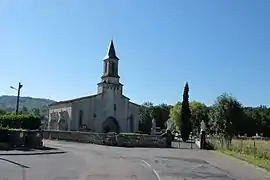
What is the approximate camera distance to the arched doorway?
7769 centimetres

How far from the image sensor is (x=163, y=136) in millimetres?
48281

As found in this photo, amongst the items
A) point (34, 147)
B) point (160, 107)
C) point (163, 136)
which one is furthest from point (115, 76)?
point (160, 107)

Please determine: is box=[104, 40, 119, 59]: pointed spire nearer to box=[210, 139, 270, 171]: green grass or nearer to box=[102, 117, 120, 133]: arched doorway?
box=[102, 117, 120, 133]: arched doorway

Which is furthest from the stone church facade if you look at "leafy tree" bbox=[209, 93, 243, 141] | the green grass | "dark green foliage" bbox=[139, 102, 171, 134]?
the green grass

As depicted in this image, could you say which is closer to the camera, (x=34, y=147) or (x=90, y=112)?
(x=34, y=147)

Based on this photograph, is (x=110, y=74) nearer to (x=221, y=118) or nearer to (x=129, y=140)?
(x=221, y=118)

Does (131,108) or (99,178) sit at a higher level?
(131,108)

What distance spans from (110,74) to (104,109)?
674 cm

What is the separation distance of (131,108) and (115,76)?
25.3 feet

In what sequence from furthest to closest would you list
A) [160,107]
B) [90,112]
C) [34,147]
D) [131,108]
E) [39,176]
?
[160,107], [131,108], [90,112], [34,147], [39,176]

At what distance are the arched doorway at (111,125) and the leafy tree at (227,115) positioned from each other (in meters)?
23.2

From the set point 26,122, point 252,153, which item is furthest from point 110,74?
point 252,153

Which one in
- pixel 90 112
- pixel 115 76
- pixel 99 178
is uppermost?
pixel 115 76

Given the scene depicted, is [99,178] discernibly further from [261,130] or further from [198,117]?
[261,130]
